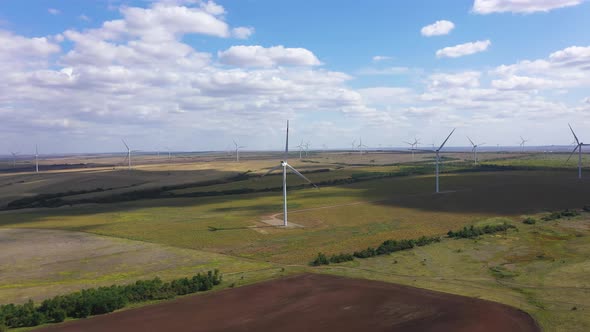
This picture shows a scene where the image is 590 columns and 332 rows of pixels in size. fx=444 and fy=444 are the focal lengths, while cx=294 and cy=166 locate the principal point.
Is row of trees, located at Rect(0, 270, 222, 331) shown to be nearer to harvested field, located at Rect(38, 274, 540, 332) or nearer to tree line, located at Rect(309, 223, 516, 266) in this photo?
harvested field, located at Rect(38, 274, 540, 332)

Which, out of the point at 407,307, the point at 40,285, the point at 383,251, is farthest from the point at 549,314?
the point at 40,285

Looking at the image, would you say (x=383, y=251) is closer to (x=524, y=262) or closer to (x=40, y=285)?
(x=524, y=262)

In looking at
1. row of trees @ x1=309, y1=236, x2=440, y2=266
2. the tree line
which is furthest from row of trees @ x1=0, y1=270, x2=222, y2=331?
the tree line

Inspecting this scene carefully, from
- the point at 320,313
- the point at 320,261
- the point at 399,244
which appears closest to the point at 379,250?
the point at 399,244

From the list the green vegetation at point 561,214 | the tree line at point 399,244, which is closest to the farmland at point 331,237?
the tree line at point 399,244

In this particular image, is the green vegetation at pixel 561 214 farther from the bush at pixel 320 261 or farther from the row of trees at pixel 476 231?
the bush at pixel 320 261

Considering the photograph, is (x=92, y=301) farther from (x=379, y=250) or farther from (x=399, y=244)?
(x=399, y=244)
